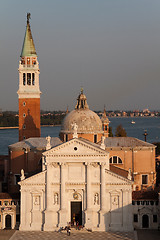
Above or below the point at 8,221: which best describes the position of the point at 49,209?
above

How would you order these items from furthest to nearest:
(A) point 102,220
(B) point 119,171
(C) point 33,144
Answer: (C) point 33,144 → (B) point 119,171 → (A) point 102,220

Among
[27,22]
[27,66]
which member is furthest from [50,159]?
[27,22]

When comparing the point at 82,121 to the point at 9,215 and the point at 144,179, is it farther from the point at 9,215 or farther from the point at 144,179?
the point at 9,215

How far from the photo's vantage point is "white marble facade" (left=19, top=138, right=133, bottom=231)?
118ft

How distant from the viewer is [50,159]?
36.0 metres

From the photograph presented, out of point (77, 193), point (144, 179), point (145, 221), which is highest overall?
point (144, 179)

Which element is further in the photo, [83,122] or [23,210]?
[83,122]

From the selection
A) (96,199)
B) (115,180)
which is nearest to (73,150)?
(115,180)

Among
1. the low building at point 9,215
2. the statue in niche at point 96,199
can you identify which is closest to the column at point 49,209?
the low building at point 9,215

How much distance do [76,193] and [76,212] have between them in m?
1.43

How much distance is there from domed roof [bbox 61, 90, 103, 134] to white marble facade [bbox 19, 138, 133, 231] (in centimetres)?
959

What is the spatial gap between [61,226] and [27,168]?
9.72 m

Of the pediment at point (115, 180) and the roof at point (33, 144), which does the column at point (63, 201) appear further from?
the roof at point (33, 144)

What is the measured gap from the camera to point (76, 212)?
36438mm
